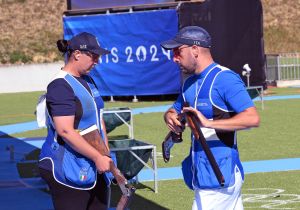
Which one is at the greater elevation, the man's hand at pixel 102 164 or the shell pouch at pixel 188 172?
the man's hand at pixel 102 164

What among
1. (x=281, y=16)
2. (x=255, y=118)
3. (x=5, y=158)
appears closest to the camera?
(x=255, y=118)

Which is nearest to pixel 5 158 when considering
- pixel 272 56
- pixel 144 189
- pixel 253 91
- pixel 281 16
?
pixel 144 189

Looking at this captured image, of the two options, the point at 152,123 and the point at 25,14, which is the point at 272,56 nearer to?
the point at 152,123

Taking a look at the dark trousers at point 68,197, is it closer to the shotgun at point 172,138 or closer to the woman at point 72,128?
the woman at point 72,128

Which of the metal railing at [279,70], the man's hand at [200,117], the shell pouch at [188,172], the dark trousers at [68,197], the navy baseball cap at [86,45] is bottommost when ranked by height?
the metal railing at [279,70]

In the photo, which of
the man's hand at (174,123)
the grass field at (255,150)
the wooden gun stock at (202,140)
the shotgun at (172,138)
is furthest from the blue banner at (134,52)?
the wooden gun stock at (202,140)

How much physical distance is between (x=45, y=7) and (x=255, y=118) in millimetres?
50649

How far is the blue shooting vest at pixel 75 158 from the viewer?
5848 millimetres

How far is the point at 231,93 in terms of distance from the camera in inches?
216

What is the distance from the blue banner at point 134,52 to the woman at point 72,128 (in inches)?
850

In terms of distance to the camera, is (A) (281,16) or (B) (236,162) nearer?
(B) (236,162)

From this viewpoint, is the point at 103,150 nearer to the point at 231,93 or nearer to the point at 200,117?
the point at 200,117

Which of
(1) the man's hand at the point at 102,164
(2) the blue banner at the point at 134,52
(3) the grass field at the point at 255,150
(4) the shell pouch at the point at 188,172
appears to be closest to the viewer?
(1) the man's hand at the point at 102,164

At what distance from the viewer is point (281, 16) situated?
66.1 m
